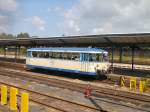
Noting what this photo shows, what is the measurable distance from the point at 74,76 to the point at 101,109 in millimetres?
14866

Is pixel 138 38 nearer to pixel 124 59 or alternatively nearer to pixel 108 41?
pixel 108 41

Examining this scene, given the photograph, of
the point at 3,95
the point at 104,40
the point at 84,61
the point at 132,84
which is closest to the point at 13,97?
the point at 3,95

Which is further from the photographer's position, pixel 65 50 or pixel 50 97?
pixel 65 50

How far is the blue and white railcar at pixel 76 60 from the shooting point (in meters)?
25.2

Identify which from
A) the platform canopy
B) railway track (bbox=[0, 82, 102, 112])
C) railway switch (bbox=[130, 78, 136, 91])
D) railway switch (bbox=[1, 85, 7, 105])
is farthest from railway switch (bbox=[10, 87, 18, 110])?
the platform canopy

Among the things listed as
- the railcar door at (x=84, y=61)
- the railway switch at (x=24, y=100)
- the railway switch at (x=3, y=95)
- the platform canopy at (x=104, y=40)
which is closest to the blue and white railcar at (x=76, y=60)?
the railcar door at (x=84, y=61)

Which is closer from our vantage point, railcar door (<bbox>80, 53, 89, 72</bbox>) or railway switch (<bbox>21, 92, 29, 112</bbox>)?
railway switch (<bbox>21, 92, 29, 112</bbox>)

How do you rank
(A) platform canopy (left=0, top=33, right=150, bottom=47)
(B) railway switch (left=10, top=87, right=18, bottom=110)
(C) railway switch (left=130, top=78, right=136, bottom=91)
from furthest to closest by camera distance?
(A) platform canopy (left=0, top=33, right=150, bottom=47)
(C) railway switch (left=130, top=78, right=136, bottom=91)
(B) railway switch (left=10, top=87, right=18, bottom=110)

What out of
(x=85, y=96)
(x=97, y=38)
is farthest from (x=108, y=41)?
(x=85, y=96)

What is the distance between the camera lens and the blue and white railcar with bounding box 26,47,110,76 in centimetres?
2525

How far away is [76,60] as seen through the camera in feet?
86.1

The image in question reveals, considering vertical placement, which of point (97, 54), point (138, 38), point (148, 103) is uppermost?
point (138, 38)

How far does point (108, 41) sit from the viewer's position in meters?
29.3

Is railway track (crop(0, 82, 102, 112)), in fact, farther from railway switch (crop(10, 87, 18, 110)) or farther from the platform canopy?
the platform canopy
